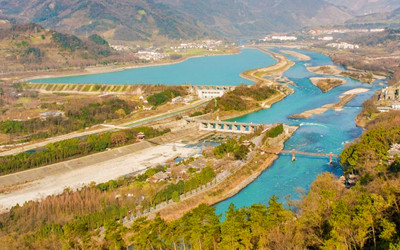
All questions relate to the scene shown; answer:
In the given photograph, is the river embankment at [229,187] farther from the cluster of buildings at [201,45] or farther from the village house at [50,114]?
the cluster of buildings at [201,45]

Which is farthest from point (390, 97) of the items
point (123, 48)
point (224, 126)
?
point (123, 48)

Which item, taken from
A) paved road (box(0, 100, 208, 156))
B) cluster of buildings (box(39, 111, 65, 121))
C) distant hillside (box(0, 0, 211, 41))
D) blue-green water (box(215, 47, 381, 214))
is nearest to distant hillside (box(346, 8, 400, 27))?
distant hillside (box(0, 0, 211, 41))

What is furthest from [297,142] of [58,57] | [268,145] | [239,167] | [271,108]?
[58,57]

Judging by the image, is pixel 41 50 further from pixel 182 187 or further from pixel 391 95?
pixel 182 187

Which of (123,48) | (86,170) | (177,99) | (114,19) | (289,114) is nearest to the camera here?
(86,170)

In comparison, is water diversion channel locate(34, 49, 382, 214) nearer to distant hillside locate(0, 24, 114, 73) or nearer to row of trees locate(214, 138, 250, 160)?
row of trees locate(214, 138, 250, 160)

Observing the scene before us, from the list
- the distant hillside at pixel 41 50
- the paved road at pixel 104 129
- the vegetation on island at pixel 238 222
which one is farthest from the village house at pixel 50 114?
the distant hillside at pixel 41 50

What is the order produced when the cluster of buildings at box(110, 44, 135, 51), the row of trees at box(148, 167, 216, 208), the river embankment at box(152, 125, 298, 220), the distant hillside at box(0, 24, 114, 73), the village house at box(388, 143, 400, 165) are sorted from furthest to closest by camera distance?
the cluster of buildings at box(110, 44, 135, 51) < the distant hillside at box(0, 24, 114, 73) < the village house at box(388, 143, 400, 165) < the row of trees at box(148, 167, 216, 208) < the river embankment at box(152, 125, 298, 220)
